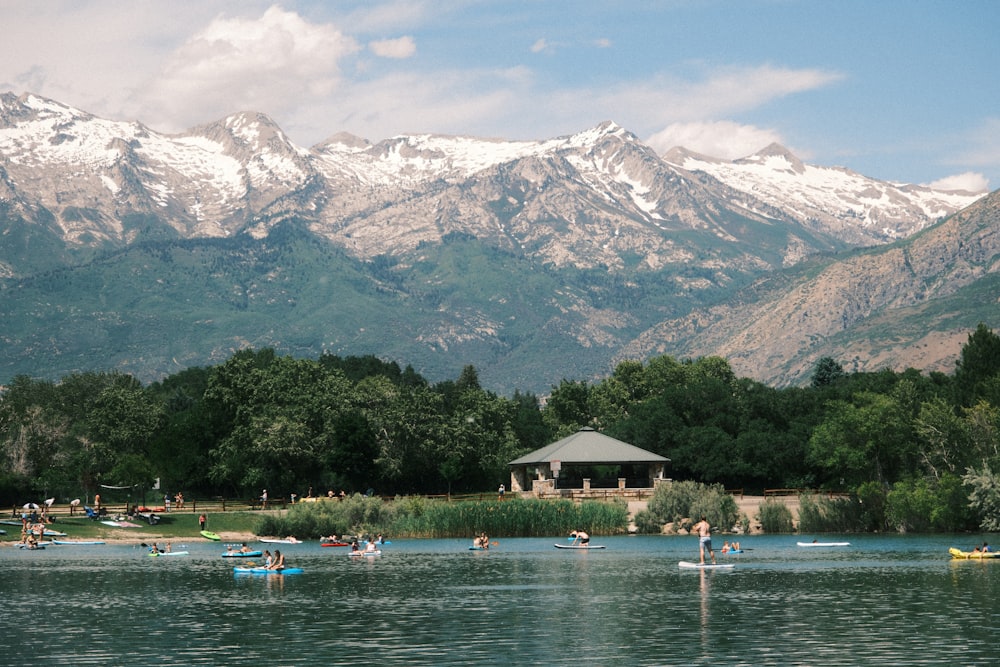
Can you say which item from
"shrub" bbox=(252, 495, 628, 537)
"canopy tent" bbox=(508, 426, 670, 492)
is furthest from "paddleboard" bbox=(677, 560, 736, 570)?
"canopy tent" bbox=(508, 426, 670, 492)

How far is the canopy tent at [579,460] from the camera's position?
13988 centimetres

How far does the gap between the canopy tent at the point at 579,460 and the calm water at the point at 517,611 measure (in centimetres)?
4781

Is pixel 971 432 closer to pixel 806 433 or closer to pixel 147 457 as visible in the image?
pixel 806 433

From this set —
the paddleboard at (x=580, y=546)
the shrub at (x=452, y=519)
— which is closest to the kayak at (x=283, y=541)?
the shrub at (x=452, y=519)

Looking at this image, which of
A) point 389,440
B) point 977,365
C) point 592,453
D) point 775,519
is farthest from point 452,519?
point 977,365

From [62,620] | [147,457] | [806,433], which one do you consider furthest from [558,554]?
[147,457]

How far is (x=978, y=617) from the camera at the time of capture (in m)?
52.3

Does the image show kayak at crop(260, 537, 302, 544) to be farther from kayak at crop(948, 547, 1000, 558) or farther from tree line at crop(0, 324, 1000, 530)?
kayak at crop(948, 547, 1000, 558)

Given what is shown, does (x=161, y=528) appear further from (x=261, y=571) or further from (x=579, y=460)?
(x=579, y=460)

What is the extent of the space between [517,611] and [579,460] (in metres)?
82.7

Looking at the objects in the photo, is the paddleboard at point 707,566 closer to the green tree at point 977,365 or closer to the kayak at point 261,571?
the kayak at point 261,571

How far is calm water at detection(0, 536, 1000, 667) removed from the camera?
45.2 metres

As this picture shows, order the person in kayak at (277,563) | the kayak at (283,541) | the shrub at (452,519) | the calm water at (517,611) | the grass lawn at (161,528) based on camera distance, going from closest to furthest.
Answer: the calm water at (517,611) < the person in kayak at (277,563) < the kayak at (283,541) < the grass lawn at (161,528) < the shrub at (452,519)

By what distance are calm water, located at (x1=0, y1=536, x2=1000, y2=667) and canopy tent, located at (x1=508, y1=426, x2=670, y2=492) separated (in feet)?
157
